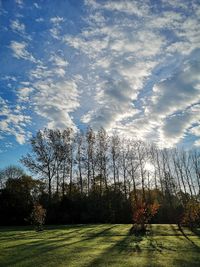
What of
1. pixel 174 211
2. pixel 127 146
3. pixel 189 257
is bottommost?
pixel 189 257

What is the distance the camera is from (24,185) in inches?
1993

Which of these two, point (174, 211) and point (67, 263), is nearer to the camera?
point (67, 263)

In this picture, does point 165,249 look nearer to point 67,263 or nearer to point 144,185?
point 67,263

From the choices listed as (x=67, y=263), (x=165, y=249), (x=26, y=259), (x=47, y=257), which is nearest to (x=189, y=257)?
(x=165, y=249)

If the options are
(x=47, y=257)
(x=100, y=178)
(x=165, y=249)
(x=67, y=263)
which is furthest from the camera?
(x=100, y=178)

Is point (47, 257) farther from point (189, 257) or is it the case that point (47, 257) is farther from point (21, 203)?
point (21, 203)

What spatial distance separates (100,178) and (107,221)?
7.99 m

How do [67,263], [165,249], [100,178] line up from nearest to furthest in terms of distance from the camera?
[67,263] → [165,249] → [100,178]

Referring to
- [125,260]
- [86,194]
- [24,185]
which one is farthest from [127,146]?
[125,260]

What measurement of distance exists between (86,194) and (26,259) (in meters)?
37.2

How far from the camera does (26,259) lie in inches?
548

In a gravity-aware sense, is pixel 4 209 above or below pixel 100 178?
below

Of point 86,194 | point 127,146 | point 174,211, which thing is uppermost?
point 127,146

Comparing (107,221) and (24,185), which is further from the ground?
(24,185)
